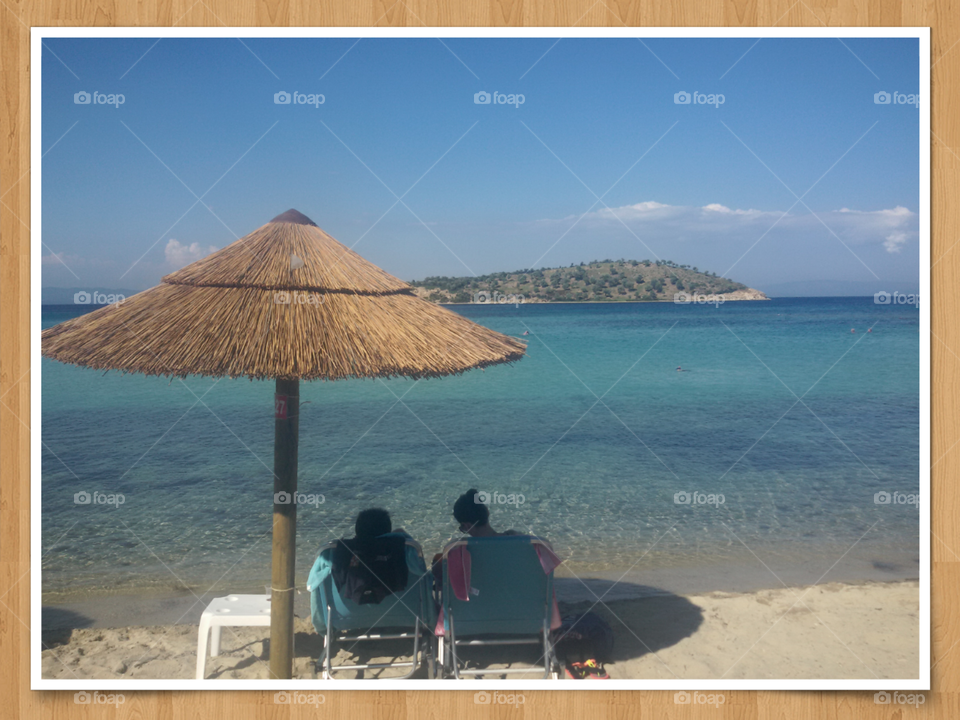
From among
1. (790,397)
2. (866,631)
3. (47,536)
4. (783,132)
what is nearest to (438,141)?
(783,132)

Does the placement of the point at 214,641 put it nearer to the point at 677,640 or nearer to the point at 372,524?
the point at 372,524

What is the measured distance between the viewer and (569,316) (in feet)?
144

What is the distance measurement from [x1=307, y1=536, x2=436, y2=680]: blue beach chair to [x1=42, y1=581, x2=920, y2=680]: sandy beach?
0.42 metres

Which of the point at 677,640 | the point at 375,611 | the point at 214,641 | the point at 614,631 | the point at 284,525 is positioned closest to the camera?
the point at 284,525

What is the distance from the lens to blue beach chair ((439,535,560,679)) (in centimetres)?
330

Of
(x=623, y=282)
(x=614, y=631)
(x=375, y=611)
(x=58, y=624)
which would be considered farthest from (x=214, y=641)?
(x=623, y=282)

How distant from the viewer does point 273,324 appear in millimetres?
2826

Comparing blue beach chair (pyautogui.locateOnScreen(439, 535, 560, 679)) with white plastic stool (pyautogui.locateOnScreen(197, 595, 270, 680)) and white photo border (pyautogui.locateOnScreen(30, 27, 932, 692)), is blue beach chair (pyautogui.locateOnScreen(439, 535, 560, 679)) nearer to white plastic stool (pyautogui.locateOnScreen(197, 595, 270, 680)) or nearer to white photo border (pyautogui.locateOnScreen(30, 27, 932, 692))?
white photo border (pyautogui.locateOnScreen(30, 27, 932, 692))

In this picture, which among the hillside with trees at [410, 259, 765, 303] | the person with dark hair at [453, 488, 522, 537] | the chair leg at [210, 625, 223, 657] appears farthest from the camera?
the hillside with trees at [410, 259, 765, 303]

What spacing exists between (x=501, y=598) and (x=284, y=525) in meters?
1.24

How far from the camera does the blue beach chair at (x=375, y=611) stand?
3.29m

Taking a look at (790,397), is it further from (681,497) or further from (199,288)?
(199,288)

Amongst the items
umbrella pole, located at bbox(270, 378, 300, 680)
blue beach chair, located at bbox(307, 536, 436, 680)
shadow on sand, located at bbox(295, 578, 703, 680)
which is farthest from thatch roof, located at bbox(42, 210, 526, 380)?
shadow on sand, located at bbox(295, 578, 703, 680)

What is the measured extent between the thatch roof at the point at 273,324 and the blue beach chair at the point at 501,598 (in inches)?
40.4
